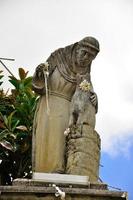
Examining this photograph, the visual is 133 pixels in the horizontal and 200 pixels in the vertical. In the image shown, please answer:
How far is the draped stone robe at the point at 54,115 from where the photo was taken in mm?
7559

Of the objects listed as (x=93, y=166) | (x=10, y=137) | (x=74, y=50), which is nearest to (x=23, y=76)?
(x=10, y=137)

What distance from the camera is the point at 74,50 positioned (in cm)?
814

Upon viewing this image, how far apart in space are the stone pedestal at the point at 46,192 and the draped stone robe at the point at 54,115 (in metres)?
0.57

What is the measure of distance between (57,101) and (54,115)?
0.67 feet

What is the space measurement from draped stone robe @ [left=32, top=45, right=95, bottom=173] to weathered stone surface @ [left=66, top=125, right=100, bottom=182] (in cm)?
16

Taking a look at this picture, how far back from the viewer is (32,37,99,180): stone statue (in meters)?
7.57

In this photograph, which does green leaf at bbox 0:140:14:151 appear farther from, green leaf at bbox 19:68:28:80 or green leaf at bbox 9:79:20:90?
green leaf at bbox 19:68:28:80

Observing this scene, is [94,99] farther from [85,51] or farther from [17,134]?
[17,134]

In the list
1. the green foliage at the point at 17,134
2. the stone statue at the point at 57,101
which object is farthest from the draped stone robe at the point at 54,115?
the green foliage at the point at 17,134

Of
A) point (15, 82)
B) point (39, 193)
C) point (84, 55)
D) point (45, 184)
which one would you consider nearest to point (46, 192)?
point (39, 193)

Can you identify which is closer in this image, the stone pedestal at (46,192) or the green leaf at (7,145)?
the stone pedestal at (46,192)

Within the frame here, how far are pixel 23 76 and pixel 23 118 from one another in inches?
43.3

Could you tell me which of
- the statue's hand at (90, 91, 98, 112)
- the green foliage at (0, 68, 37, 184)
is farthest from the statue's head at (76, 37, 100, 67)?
the green foliage at (0, 68, 37, 184)

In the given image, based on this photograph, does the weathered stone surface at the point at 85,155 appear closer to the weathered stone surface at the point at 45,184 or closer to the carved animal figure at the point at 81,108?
the carved animal figure at the point at 81,108
